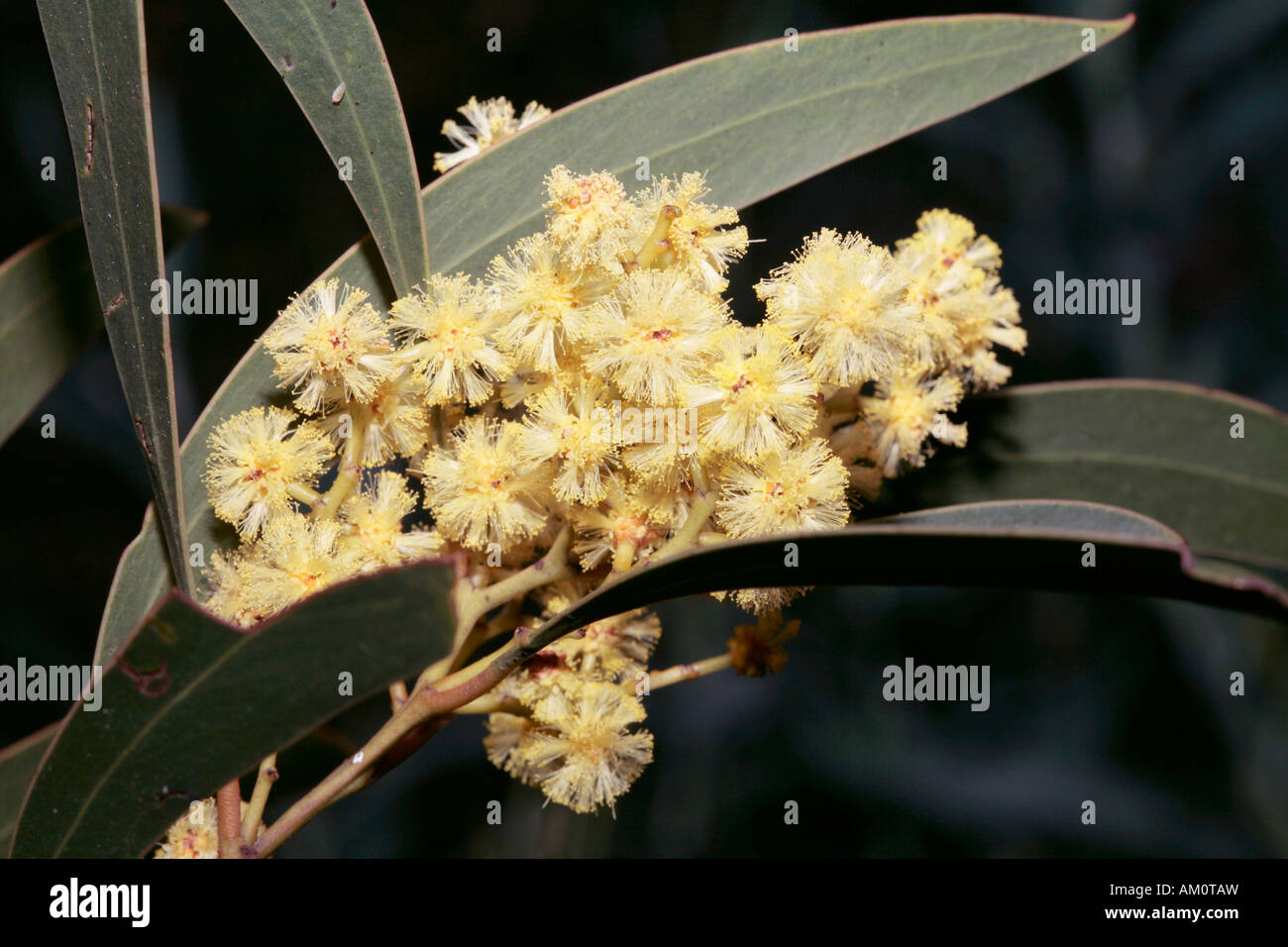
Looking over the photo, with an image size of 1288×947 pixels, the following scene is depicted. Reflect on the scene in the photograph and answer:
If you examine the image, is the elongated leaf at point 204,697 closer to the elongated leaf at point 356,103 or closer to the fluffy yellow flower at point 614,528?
the fluffy yellow flower at point 614,528

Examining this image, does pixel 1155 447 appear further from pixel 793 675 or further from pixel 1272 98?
pixel 1272 98

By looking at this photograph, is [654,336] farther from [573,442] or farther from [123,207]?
[123,207]

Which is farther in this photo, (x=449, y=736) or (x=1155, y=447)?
(x=449, y=736)

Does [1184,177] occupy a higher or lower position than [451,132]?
higher

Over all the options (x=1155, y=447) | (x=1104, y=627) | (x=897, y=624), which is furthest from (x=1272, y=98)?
(x=1155, y=447)

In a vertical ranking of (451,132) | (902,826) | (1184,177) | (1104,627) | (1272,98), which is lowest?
(902,826)

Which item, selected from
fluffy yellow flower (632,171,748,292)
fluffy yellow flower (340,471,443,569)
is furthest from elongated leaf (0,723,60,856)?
fluffy yellow flower (632,171,748,292)

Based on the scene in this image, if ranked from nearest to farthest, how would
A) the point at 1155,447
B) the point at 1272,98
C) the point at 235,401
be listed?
1. the point at 235,401
2. the point at 1155,447
3. the point at 1272,98
